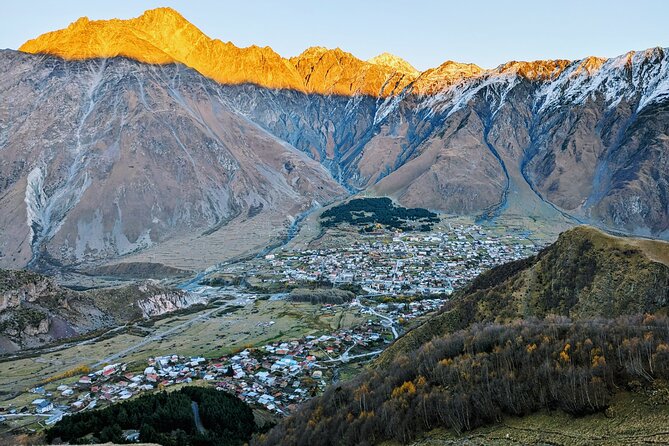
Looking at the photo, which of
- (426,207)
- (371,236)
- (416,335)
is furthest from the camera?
(426,207)

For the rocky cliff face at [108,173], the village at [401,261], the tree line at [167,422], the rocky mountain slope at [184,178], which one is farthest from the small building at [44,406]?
the rocky cliff face at [108,173]

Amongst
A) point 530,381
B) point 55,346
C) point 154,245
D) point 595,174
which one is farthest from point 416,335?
point 595,174

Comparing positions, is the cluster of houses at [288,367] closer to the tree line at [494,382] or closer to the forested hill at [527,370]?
the forested hill at [527,370]

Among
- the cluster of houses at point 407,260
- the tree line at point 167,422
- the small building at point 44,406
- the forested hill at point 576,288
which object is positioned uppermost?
the forested hill at point 576,288

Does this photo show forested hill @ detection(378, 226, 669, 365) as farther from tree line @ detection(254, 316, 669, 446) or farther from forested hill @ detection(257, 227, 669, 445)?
tree line @ detection(254, 316, 669, 446)

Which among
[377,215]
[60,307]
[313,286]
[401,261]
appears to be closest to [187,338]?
[60,307]

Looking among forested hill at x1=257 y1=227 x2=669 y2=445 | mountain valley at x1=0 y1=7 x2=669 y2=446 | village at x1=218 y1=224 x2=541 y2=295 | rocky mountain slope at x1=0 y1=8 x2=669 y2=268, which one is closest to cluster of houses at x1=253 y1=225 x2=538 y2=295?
village at x1=218 y1=224 x2=541 y2=295

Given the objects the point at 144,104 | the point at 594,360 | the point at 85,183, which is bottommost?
the point at 594,360

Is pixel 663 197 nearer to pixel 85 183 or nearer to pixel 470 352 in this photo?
pixel 470 352
